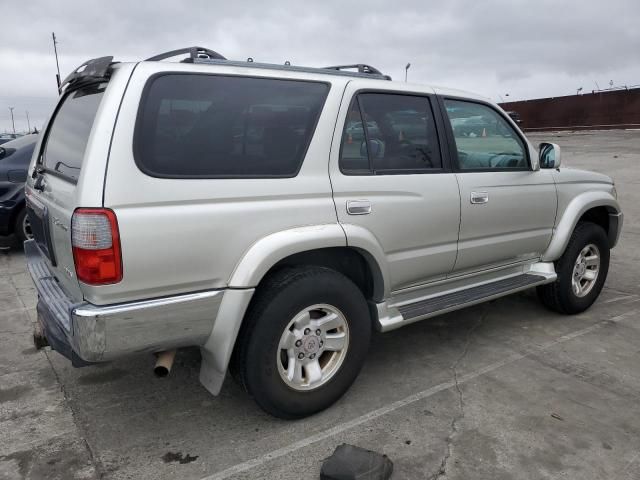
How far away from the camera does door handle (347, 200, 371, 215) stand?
115 inches

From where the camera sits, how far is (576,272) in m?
4.52

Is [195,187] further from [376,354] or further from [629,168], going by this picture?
[629,168]

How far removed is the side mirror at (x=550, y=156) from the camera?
13.5ft

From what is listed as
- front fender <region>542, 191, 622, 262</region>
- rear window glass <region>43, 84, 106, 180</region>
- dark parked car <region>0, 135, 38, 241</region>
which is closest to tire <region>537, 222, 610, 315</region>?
front fender <region>542, 191, 622, 262</region>

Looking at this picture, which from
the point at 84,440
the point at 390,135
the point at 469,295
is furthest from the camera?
the point at 469,295

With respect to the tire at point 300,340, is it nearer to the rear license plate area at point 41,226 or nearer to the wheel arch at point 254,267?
the wheel arch at point 254,267

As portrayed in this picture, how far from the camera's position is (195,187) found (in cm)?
242

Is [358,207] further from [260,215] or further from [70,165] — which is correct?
[70,165]

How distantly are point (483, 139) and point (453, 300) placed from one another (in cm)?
121

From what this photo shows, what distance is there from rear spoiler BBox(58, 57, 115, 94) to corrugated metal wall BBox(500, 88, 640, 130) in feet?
96.7

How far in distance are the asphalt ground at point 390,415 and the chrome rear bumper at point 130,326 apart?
0.58 m

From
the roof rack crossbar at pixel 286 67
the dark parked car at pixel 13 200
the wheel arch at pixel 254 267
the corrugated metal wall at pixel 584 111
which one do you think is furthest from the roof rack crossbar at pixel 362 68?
the corrugated metal wall at pixel 584 111

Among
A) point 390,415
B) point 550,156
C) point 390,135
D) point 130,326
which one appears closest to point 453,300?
point 390,415

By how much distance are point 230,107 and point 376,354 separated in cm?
208
